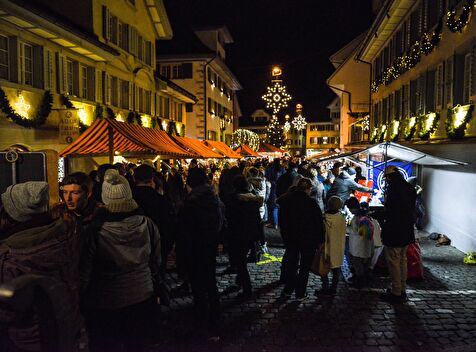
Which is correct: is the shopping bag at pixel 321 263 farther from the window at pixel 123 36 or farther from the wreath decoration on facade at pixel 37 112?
the window at pixel 123 36

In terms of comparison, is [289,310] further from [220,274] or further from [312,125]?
[312,125]

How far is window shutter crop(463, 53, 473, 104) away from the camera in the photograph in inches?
398

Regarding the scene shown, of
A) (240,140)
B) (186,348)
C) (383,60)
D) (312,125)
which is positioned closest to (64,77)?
(186,348)

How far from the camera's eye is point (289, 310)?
20.4 feet

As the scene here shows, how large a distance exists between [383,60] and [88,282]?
868 inches

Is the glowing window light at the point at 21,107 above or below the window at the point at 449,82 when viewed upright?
below

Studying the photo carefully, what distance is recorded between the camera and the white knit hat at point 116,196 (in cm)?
354

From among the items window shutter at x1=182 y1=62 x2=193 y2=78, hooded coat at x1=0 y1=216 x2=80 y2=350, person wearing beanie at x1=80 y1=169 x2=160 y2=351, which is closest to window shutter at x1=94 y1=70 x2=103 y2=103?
person wearing beanie at x1=80 y1=169 x2=160 y2=351

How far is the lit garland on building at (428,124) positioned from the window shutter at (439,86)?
1.00 ft

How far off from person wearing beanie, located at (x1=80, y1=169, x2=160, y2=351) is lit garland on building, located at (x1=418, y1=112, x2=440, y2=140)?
36.9ft

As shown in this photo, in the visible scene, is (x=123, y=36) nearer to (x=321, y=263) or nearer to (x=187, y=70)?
(x=187, y=70)

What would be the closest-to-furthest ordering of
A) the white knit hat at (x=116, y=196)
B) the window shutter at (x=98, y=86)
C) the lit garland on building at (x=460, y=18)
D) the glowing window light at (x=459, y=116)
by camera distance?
1. the white knit hat at (x=116, y=196)
2. the lit garland on building at (x=460, y=18)
3. the glowing window light at (x=459, y=116)
4. the window shutter at (x=98, y=86)

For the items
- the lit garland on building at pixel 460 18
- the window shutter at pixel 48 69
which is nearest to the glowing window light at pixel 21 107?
the window shutter at pixel 48 69

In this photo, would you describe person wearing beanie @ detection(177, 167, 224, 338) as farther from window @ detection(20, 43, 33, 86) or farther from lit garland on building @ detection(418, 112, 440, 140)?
lit garland on building @ detection(418, 112, 440, 140)
